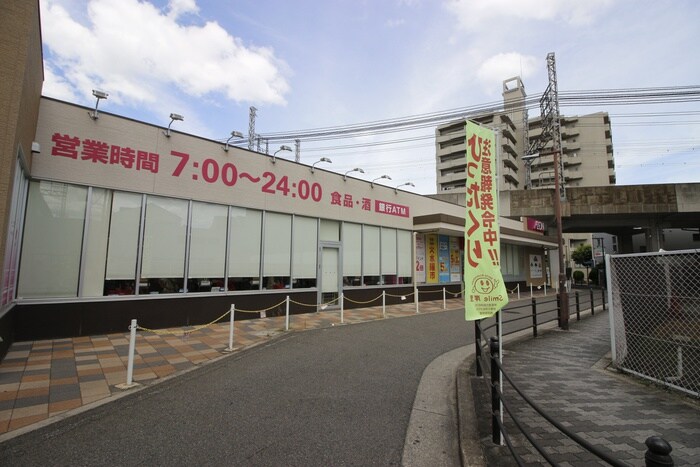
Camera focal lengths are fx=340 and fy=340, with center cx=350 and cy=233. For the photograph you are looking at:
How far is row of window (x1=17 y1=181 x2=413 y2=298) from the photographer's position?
318 inches

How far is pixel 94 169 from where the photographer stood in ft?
28.8

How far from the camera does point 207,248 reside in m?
10.6

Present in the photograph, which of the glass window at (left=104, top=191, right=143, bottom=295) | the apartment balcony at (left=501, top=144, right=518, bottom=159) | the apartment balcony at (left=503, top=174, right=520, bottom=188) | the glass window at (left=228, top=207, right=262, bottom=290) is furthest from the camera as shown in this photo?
the apartment balcony at (left=503, top=174, right=520, bottom=188)

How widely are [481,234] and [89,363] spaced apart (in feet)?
24.0

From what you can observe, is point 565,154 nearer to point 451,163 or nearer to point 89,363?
point 451,163

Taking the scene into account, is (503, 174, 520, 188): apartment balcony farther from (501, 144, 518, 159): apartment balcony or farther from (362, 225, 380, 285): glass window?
(362, 225, 380, 285): glass window

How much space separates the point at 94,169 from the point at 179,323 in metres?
4.71

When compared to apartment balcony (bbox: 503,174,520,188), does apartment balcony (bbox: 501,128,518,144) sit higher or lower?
higher

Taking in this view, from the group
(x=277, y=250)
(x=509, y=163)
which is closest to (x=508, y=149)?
(x=509, y=163)

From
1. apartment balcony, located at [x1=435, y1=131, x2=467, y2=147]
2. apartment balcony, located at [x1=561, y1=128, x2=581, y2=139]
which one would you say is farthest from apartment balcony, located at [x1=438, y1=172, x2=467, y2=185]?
apartment balcony, located at [x1=561, y1=128, x2=581, y2=139]

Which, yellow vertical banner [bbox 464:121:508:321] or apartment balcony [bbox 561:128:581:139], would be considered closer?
yellow vertical banner [bbox 464:121:508:321]

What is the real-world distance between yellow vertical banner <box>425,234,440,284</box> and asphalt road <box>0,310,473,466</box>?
11688 mm

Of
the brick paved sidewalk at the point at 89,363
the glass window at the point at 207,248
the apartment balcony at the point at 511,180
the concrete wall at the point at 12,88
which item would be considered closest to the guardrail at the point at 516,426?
the brick paved sidewalk at the point at 89,363

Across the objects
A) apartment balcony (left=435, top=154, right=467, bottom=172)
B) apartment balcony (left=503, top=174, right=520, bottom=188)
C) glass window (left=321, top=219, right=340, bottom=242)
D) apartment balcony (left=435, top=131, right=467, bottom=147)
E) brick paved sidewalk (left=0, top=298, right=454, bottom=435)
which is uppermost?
apartment balcony (left=435, top=131, right=467, bottom=147)
